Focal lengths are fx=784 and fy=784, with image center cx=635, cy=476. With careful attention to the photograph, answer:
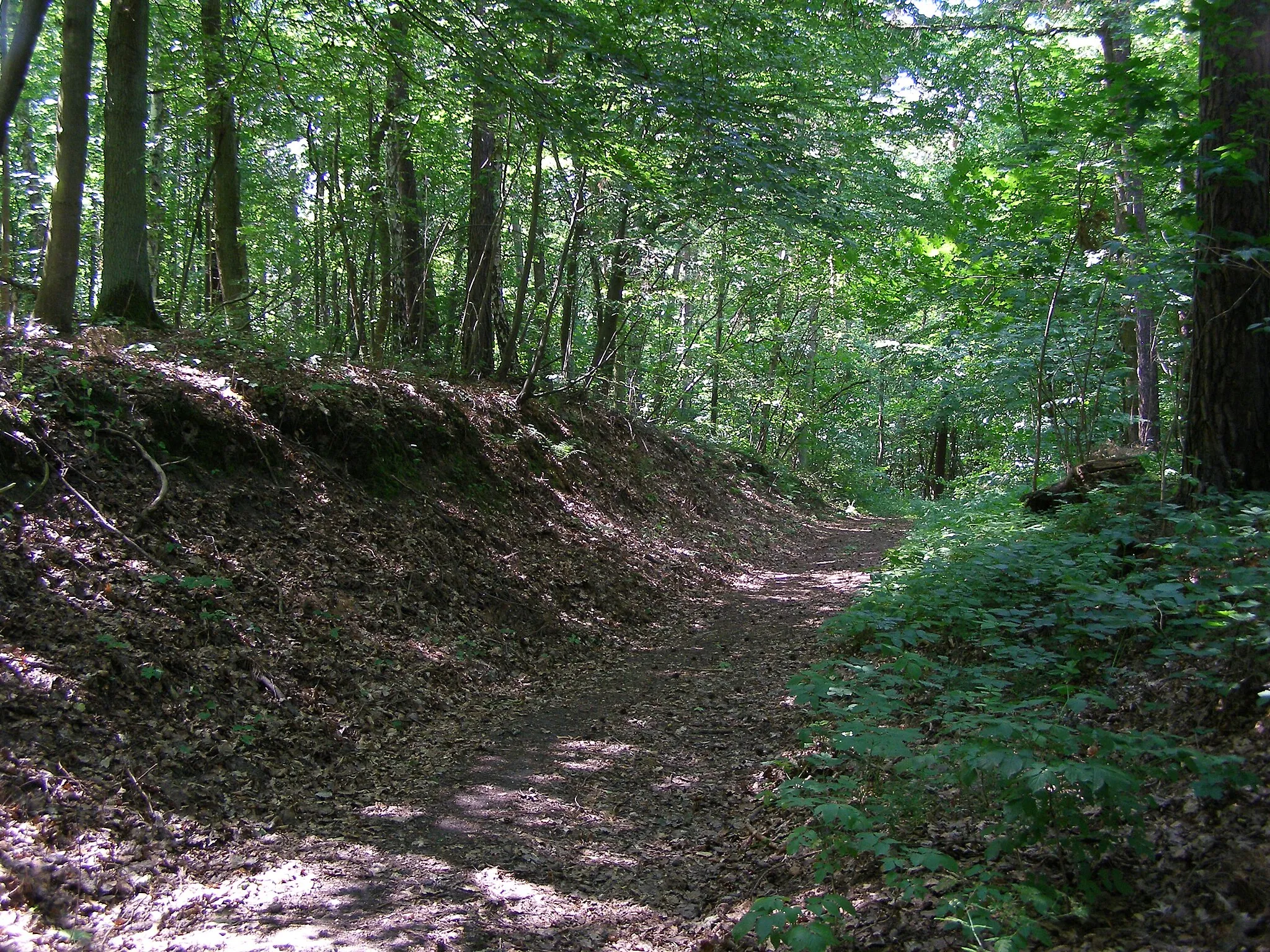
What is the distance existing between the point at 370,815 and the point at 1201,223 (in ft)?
23.8

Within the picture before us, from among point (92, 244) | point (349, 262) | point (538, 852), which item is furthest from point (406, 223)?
point (538, 852)


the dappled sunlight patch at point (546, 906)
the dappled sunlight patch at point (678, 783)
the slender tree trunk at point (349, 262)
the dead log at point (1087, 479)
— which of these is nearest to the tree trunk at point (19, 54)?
the slender tree trunk at point (349, 262)

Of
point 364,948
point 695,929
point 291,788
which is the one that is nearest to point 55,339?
point 291,788

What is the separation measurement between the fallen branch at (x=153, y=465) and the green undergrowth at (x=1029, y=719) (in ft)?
16.7

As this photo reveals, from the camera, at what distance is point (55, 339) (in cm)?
669

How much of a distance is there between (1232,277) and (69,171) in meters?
9.79

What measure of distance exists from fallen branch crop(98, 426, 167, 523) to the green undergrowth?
5.10 meters

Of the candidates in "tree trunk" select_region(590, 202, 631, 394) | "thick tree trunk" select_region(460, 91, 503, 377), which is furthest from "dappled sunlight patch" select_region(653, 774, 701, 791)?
"tree trunk" select_region(590, 202, 631, 394)

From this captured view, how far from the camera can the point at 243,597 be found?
6051 millimetres

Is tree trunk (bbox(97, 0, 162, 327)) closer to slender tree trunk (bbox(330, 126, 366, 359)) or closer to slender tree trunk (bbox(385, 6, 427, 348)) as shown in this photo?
slender tree trunk (bbox(330, 126, 366, 359))

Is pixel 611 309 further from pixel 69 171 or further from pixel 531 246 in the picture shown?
pixel 69 171

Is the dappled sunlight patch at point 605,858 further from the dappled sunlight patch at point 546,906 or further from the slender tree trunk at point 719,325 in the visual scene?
the slender tree trunk at point 719,325

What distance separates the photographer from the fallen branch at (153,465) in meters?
6.22

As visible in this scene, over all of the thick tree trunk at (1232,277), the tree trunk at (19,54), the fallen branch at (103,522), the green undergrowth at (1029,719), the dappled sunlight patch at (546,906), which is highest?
the tree trunk at (19,54)
